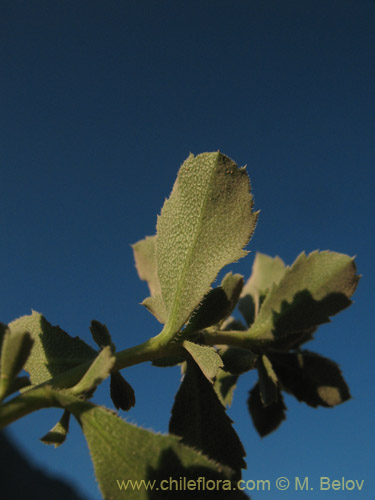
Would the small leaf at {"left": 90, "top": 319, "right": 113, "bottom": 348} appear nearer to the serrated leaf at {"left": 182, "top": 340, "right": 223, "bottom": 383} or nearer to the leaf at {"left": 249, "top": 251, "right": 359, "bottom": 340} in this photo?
the serrated leaf at {"left": 182, "top": 340, "right": 223, "bottom": 383}

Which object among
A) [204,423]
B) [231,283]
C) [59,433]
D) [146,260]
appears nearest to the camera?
[59,433]

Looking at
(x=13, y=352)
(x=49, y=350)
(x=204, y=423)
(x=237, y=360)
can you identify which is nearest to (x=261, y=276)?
(x=237, y=360)

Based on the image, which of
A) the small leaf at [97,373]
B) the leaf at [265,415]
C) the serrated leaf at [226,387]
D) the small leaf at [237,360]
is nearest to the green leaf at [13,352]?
the small leaf at [97,373]

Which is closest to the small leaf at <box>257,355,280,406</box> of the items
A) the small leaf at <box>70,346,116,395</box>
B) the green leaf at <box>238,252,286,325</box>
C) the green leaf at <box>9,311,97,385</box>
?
the green leaf at <box>238,252,286,325</box>

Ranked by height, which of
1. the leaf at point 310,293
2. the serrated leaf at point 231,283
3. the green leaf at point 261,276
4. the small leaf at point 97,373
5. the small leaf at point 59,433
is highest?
the green leaf at point 261,276

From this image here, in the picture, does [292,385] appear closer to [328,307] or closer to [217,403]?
[328,307]

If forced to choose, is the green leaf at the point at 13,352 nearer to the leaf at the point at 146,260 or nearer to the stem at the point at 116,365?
the stem at the point at 116,365

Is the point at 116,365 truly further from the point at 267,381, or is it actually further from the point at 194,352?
the point at 267,381
